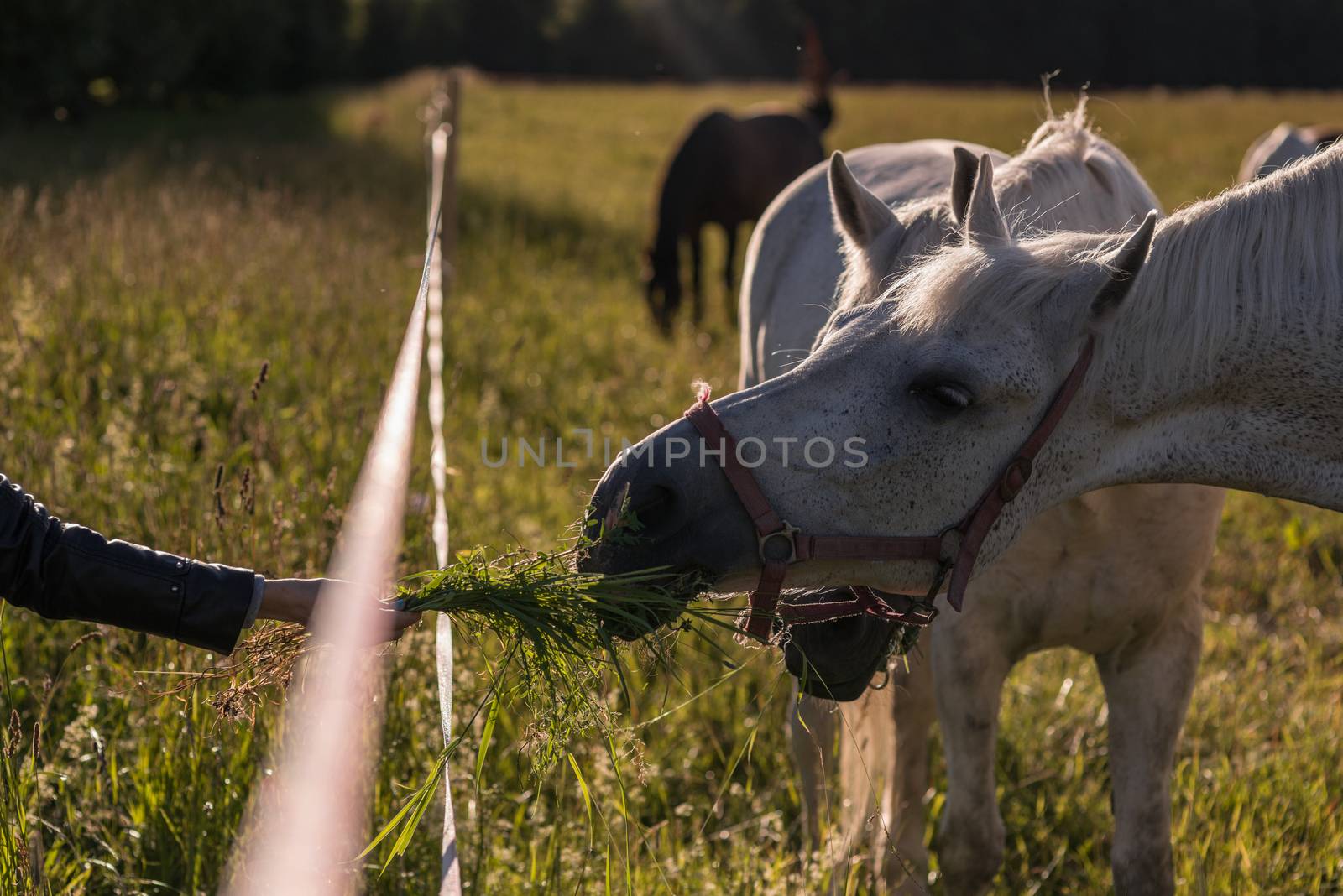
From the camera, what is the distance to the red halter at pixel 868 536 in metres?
2.08

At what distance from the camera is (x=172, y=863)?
2.62 metres

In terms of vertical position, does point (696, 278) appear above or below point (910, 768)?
above

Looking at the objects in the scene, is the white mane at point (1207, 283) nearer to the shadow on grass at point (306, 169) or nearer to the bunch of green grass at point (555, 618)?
the bunch of green grass at point (555, 618)

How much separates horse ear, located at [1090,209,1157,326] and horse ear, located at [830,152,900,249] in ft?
2.09

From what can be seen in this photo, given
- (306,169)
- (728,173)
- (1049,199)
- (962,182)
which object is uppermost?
(306,169)

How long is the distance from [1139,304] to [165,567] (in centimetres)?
177

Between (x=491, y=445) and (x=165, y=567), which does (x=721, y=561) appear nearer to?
(x=165, y=567)

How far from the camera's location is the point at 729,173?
1030 cm

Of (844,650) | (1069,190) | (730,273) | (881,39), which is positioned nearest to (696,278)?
(730,273)

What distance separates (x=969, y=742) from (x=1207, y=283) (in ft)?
4.36

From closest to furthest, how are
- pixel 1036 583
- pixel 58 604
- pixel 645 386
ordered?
A: 1. pixel 58 604
2. pixel 1036 583
3. pixel 645 386

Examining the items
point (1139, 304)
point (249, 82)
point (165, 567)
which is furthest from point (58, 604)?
point (249, 82)

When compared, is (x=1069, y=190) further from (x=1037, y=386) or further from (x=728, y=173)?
(x=728, y=173)

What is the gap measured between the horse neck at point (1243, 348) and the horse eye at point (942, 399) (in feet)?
0.97
